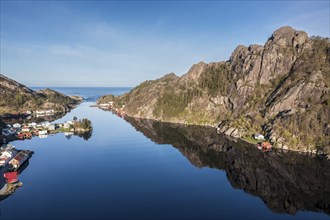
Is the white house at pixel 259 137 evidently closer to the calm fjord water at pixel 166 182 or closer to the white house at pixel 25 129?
the calm fjord water at pixel 166 182

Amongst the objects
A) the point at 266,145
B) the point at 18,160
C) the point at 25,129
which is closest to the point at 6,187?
the point at 18,160

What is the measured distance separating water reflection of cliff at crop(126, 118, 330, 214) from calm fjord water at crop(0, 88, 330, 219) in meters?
0.30

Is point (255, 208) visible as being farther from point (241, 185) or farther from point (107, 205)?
point (107, 205)

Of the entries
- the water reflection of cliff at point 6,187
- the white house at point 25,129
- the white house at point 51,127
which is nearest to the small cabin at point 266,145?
the water reflection of cliff at point 6,187

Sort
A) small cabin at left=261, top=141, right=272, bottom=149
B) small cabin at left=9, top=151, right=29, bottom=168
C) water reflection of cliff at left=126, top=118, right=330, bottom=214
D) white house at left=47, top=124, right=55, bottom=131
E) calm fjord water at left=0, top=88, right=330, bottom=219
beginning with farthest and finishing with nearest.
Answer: white house at left=47, top=124, right=55, bottom=131 → small cabin at left=261, top=141, right=272, bottom=149 → small cabin at left=9, top=151, right=29, bottom=168 → water reflection of cliff at left=126, top=118, right=330, bottom=214 → calm fjord water at left=0, top=88, right=330, bottom=219

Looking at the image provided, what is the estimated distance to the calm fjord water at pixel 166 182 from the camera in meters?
67.6

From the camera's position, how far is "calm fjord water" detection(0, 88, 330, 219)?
67625 mm

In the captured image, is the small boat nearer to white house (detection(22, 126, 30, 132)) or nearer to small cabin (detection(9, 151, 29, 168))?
small cabin (detection(9, 151, 29, 168))

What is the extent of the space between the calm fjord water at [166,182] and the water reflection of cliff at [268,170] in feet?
0.99

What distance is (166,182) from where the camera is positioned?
88.6 metres

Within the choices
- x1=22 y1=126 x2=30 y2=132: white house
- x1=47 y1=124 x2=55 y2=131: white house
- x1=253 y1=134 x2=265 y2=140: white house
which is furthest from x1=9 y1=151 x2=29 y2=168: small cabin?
x1=253 y1=134 x2=265 y2=140: white house

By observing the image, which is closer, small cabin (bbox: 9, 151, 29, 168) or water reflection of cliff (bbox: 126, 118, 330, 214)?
water reflection of cliff (bbox: 126, 118, 330, 214)

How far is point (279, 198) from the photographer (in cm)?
7775

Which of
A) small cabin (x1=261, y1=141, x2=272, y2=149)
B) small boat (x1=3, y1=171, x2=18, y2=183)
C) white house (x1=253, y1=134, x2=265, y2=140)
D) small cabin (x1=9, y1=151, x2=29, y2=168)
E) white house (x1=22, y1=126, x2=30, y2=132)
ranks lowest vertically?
small boat (x1=3, y1=171, x2=18, y2=183)
